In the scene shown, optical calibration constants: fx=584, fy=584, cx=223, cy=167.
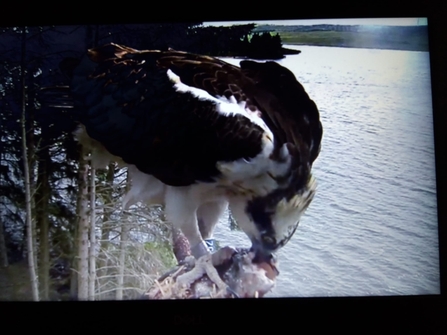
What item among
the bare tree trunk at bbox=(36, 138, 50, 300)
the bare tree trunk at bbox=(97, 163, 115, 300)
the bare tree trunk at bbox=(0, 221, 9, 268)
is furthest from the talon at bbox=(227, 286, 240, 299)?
A: the bare tree trunk at bbox=(0, 221, 9, 268)

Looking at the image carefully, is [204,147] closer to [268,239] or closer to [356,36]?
[268,239]

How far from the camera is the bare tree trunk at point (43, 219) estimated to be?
1.61m

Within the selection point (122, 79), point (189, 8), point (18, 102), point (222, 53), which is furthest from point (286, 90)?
point (18, 102)

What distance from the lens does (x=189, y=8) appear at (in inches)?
65.2

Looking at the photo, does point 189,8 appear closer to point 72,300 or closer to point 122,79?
point 122,79

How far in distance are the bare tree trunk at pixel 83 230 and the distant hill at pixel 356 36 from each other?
24.9 inches

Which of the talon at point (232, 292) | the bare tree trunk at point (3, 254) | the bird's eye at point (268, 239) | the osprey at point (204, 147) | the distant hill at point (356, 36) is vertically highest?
the distant hill at point (356, 36)

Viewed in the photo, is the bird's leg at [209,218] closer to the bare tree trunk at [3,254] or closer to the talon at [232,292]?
the talon at [232,292]

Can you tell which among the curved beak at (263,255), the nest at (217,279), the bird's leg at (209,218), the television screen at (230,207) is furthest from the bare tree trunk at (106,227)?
the curved beak at (263,255)

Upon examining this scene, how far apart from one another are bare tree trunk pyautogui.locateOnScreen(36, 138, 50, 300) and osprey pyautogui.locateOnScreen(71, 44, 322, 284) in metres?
0.12

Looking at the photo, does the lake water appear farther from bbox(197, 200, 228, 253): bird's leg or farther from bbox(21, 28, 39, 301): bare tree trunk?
bbox(21, 28, 39, 301): bare tree trunk

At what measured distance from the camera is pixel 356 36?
1667mm

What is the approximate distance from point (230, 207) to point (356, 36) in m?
0.61

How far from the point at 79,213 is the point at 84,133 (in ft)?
0.73
